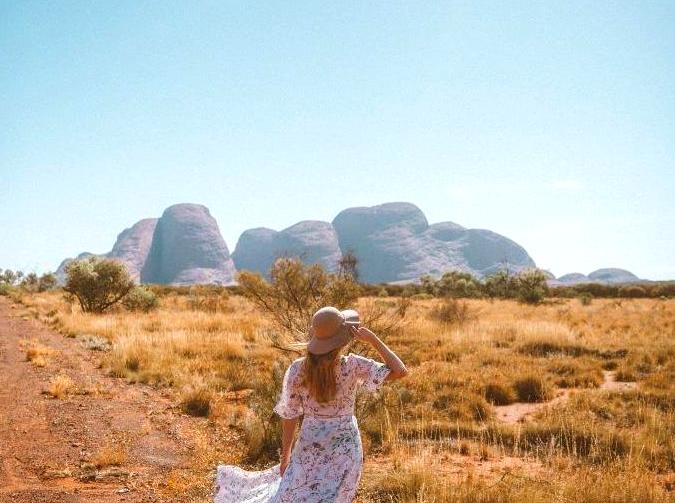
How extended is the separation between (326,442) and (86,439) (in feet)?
17.5

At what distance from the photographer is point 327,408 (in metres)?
3.50

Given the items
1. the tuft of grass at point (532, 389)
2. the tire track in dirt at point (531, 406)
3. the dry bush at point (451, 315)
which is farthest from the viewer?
the dry bush at point (451, 315)

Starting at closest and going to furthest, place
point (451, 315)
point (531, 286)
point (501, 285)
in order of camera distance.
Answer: point (451, 315), point (531, 286), point (501, 285)

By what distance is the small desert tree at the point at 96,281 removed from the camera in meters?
24.9

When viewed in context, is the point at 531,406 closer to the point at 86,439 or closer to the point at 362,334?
the point at 86,439

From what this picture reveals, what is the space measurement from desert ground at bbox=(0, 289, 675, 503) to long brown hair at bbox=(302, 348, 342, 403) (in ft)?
7.78

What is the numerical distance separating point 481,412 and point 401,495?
4647 millimetres

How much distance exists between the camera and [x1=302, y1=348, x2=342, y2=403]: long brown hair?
11.0ft

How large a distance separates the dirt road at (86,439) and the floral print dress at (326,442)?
2.77 m

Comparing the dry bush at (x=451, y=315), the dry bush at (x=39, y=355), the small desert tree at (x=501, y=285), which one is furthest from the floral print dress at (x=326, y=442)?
the small desert tree at (x=501, y=285)

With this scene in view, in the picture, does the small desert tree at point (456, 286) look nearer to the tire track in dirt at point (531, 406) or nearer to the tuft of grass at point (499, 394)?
the tire track in dirt at point (531, 406)

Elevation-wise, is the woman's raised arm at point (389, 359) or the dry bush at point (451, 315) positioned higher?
the woman's raised arm at point (389, 359)

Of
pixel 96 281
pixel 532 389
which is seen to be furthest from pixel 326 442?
pixel 96 281

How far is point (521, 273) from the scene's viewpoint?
41.3 meters
